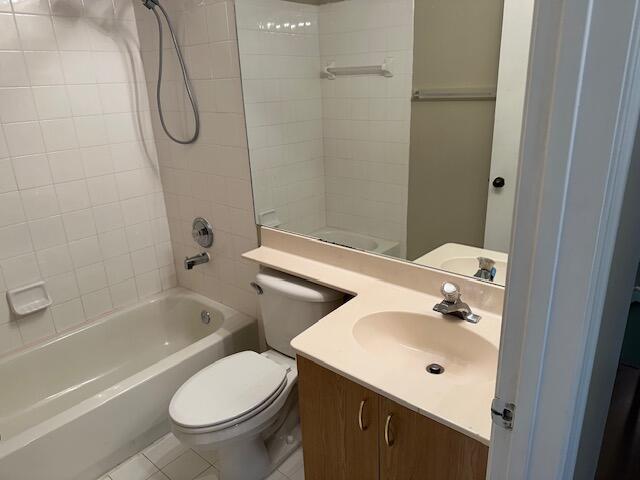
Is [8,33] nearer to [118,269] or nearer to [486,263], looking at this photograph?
[118,269]

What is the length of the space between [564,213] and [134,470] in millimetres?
1972

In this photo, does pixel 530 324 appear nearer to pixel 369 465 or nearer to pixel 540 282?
pixel 540 282

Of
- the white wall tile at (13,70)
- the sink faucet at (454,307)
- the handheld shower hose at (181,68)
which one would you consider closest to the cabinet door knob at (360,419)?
the sink faucet at (454,307)

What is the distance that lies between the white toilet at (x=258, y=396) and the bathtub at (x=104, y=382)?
30 centimetres

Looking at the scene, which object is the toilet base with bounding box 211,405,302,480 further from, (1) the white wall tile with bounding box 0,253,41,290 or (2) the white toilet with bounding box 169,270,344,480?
(1) the white wall tile with bounding box 0,253,41,290

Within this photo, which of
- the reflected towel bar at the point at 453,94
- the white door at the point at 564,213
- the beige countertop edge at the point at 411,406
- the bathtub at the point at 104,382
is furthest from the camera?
the bathtub at the point at 104,382

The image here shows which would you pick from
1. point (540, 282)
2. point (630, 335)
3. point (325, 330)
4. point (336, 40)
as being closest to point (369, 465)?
point (325, 330)

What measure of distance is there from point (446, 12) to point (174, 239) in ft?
5.74

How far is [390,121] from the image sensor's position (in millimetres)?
1703

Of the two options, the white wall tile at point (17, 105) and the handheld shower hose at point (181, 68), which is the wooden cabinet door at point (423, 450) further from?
the white wall tile at point (17, 105)

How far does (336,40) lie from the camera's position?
5.82 feet

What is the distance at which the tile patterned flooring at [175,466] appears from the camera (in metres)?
1.82

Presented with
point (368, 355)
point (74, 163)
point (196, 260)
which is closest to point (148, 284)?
point (196, 260)

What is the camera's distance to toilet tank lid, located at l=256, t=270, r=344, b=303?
1.69 m
